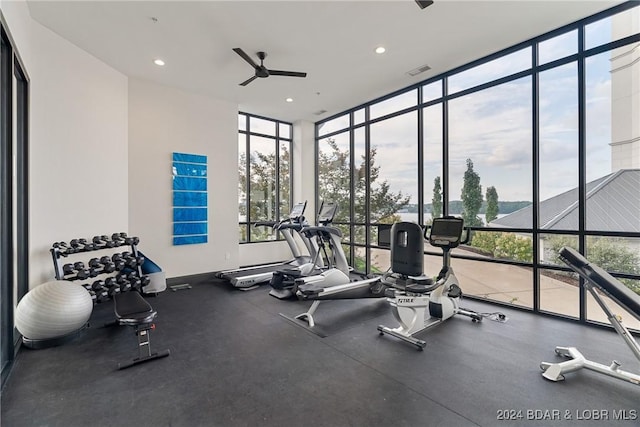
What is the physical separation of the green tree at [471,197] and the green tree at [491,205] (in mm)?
117

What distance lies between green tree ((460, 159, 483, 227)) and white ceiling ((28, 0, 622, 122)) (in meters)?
1.82

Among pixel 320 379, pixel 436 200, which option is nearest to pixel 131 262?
pixel 320 379

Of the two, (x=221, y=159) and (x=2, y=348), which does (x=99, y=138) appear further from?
(x=2, y=348)

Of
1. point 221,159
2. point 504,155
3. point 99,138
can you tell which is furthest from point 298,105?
point 504,155

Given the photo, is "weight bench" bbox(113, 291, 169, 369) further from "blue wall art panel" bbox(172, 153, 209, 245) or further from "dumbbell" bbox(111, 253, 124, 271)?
"blue wall art panel" bbox(172, 153, 209, 245)

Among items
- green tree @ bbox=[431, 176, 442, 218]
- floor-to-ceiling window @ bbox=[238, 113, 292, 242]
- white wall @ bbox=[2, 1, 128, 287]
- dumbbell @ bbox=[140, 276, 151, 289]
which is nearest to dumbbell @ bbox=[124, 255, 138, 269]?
dumbbell @ bbox=[140, 276, 151, 289]

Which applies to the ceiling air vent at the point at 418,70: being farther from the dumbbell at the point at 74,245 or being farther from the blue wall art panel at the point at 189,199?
the dumbbell at the point at 74,245

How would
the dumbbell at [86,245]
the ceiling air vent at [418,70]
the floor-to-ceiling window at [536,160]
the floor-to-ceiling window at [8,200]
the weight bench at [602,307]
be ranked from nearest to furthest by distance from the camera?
the weight bench at [602,307], the floor-to-ceiling window at [8,200], the floor-to-ceiling window at [536,160], the dumbbell at [86,245], the ceiling air vent at [418,70]

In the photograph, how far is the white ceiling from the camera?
329 cm

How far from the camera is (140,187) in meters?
5.16

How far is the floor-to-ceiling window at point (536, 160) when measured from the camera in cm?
335

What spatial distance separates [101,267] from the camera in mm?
4086

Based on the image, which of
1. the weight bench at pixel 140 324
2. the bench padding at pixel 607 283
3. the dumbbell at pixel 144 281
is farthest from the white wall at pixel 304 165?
the bench padding at pixel 607 283

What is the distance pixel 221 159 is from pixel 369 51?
370 centimetres
